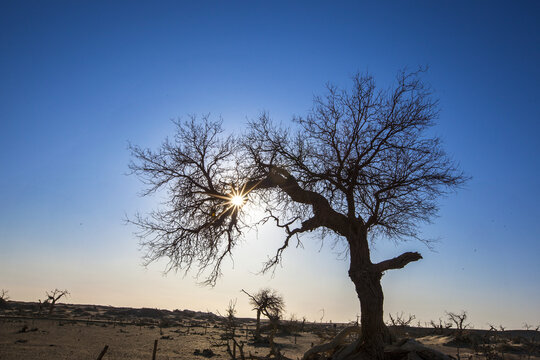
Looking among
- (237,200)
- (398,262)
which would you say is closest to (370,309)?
(398,262)

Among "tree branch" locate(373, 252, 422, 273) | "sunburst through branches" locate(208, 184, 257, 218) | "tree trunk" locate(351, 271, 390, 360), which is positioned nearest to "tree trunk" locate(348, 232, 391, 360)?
"tree trunk" locate(351, 271, 390, 360)

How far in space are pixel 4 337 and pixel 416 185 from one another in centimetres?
2883

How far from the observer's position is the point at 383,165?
11.0 m

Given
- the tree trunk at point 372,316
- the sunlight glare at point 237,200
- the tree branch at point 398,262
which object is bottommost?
the tree trunk at point 372,316

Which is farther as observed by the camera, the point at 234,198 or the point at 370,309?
the point at 234,198

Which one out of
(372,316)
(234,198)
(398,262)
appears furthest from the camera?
(234,198)

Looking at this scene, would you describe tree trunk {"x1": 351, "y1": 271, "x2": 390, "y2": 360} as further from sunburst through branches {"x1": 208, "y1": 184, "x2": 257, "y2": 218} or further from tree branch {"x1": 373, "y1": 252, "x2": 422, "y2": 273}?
sunburst through branches {"x1": 208, "y1": 184, "x2": 257, "y2": 218}

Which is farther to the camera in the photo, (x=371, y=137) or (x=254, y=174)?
(x=254, y=174)

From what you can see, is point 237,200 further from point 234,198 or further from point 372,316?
point 372,316

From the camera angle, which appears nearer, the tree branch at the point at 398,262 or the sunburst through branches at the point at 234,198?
the tree branch at the point at 398,262

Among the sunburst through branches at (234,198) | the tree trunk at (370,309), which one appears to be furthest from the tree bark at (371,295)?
the sunburst through branches at (234,198)

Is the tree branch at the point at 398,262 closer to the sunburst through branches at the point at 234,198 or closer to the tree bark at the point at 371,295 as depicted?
the tree bark at the point at 371,295

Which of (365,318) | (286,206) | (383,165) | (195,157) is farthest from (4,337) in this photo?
(383,165)

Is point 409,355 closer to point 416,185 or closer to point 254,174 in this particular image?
point 416,185
